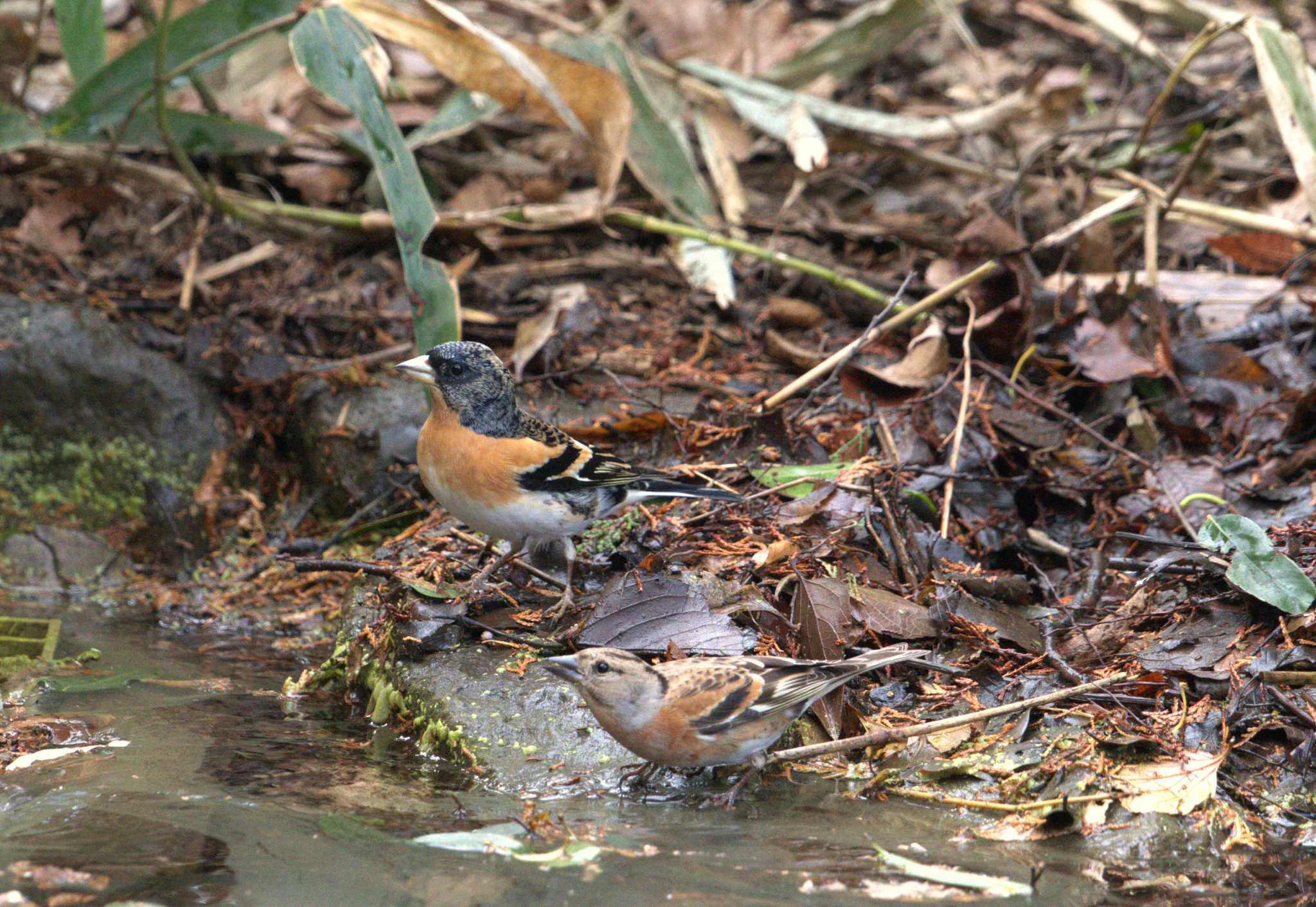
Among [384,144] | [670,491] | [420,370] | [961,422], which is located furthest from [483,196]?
[670,491]

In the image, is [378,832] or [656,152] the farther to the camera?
[656,152]

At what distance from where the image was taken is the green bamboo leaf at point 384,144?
5.95 meters

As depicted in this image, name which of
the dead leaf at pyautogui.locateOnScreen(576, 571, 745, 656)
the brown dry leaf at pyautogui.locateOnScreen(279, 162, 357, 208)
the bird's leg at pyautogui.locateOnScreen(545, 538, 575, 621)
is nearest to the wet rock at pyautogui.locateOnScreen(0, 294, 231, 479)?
the brown dry leaf at pyautogui.locateOnScreen(279, 162, 357, 208)

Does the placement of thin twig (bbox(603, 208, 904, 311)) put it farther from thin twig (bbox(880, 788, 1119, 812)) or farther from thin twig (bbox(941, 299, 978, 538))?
thin twig (bbox(880, 788, 1119, 812))

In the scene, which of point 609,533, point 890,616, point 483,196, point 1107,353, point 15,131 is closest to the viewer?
point 890,616

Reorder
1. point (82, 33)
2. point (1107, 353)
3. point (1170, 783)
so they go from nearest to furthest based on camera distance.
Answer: point (1170, 783) → point (1107, 353) → point (82, 33)

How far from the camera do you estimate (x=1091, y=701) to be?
430cm

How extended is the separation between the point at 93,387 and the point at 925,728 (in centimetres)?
525

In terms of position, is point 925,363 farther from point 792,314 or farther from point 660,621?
point 660,621

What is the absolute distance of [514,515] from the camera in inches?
193

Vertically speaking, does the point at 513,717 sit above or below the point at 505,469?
below

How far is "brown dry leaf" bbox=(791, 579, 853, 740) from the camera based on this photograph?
172 inches

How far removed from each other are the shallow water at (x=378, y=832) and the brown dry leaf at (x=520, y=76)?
4.16 metres

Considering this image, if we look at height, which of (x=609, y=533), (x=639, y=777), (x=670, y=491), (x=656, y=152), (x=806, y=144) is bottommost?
(x=639, y=777)
